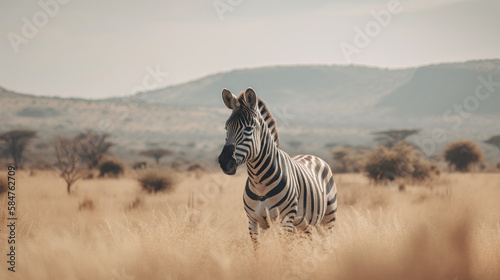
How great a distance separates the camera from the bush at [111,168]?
87.8 feet

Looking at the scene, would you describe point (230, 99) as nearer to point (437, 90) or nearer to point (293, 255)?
point (293, 255)

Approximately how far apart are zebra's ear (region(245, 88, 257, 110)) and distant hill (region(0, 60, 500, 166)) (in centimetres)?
3497

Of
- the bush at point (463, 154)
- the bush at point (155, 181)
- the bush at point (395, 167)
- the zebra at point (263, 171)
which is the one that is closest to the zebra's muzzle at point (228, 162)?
the zebra at point (263, 171)

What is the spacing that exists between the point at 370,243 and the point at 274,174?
4.27 feet

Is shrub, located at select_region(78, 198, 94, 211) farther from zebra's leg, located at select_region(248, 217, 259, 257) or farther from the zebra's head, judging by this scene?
the zebra's head

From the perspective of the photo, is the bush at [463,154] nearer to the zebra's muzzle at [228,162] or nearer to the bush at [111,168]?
the bush at [111,168]

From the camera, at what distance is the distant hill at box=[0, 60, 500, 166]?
83.0m

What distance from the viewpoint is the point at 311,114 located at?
517ft

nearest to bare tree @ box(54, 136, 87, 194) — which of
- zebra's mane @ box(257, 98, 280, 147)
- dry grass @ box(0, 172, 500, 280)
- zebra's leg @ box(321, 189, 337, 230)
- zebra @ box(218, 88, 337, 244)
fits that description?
dry grass @ box(0, 172, 500, 280)

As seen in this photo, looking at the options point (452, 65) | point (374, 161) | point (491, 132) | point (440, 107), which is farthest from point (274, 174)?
point (452, 65)

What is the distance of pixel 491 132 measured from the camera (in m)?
100

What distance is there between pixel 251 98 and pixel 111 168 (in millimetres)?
22573

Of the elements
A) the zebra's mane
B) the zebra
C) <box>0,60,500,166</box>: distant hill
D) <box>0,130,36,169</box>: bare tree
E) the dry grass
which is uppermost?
<box>0,60,500,166</box>: distant hill

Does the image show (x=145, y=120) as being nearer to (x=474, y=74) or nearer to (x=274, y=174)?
(x=274, y=174)
